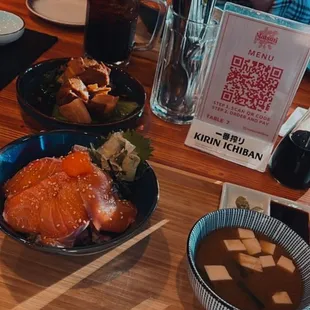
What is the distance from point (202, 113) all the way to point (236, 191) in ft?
0.69

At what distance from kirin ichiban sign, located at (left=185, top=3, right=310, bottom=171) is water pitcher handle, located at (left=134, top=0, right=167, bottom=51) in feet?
1.09

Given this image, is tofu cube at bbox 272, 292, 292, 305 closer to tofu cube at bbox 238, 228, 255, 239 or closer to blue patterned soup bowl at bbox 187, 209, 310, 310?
blue patterned soup bowl at bbox 187, 209, 310, 310

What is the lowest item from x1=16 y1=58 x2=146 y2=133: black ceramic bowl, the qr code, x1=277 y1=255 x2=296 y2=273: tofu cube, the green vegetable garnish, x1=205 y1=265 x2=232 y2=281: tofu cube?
x1=16 y1=58 x2=146 y2=133: black ceramic bowl

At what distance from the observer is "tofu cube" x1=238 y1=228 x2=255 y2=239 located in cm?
93

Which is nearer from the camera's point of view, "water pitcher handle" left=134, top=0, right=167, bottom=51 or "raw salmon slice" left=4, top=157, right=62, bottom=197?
"raw salmon slice" left=4, top=157, right=62, bottom=197

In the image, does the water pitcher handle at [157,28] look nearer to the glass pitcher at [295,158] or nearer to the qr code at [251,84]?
the qr code at [251,84]

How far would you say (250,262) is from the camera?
2.93 ft

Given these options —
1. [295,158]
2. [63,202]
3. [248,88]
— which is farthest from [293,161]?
[63,202]

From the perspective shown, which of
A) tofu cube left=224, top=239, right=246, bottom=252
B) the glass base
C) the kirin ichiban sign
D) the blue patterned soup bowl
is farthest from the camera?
the glass base

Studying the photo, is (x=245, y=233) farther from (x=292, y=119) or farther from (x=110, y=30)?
(x=110, y=30)

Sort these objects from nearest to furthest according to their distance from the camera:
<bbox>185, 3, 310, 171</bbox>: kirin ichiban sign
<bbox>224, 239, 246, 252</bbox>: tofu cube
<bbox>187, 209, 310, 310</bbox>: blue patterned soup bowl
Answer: <bbox>187, 209, 310, 310</bbox>: blue patterned soup bowl < <bbox>224, 239, 246, 252</bbox>: tofu cube < <bbox>185, 3, 310, 171</bbox>: kirin ichiban sign

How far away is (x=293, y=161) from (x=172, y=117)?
32 centimetres

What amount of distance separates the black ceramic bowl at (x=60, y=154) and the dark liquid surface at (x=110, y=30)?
1.56 ft

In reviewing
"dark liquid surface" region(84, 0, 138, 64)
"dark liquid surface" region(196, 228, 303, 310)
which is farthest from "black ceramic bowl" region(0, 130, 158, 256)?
"dark liquid surface" region(84, 0, 138, 64)
